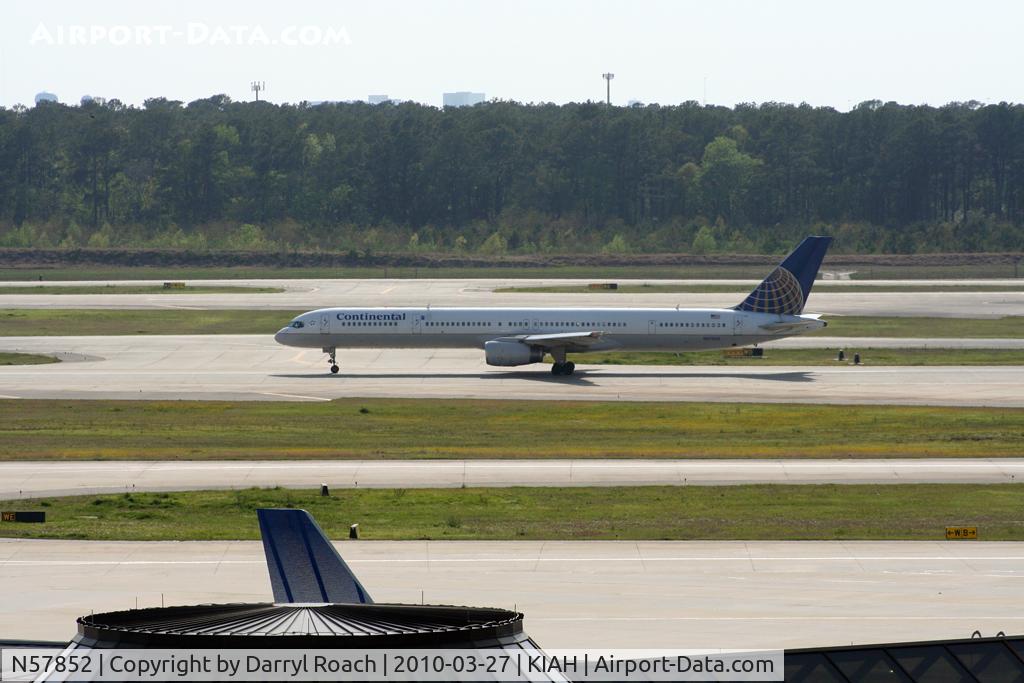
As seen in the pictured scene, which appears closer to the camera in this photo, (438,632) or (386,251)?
(438,632)

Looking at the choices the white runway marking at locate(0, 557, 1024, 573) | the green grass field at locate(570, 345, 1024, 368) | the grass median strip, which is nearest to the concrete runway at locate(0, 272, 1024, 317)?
the grass median strip

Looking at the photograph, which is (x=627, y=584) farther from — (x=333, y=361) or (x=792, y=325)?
(x=792, y=325)

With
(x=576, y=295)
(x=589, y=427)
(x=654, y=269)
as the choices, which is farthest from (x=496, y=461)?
(x=654, y=269)

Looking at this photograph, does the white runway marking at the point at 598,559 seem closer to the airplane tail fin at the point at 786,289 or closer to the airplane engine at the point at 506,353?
the airplane engine at the point at 506,353

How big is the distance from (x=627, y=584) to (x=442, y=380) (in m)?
46.0

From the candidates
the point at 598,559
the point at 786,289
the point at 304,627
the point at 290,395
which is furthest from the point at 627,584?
the point at 786,289

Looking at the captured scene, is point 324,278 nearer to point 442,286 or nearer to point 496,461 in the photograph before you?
point 442,286

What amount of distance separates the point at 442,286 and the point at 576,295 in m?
19.6

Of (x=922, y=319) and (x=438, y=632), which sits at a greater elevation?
(x=438, y=632)

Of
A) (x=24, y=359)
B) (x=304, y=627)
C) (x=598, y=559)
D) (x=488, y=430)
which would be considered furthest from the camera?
(x=24, y=359)

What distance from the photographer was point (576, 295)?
424 ft

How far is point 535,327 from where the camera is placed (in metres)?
79.6

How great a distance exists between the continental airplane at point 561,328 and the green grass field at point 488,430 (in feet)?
A: 38.8

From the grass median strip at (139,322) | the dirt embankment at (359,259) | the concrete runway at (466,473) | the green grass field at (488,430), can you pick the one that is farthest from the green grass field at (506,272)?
the concrete runway at (466,473)
